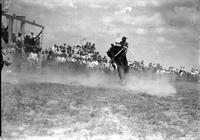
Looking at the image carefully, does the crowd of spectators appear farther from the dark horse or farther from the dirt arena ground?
the dirt arena ground

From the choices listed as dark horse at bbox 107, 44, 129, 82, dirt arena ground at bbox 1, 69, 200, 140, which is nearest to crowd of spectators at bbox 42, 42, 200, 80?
dark horse at bbox 107, 44, 129, 82

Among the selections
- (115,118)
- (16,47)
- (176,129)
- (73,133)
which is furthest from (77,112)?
(16,47)

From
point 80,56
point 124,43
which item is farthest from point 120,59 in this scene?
point 80,56

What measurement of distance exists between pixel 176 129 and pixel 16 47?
13.9 m

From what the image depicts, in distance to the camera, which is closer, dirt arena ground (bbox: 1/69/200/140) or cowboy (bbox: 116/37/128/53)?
dirt arena ground (bbox: 1/69/200/140)

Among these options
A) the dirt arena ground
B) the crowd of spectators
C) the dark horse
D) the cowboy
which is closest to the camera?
the dirt arena ground

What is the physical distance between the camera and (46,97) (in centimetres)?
1084

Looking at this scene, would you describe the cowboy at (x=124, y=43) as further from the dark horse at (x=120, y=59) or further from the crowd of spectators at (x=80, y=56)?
the crowd of spectators at (x=80, y=56)

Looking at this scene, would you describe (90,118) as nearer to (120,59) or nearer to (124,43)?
(120,59)

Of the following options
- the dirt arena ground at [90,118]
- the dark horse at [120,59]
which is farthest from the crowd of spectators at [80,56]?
the dirt arena ground at [90,118]

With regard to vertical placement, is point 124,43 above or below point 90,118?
above

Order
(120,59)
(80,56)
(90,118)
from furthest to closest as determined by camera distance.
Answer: (80,56) → (120,59) → (90,118)

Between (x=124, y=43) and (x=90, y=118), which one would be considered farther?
(x=124, y=43)

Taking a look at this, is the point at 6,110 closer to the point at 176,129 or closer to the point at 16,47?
the point at 176,129
